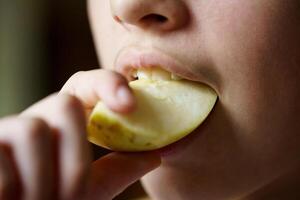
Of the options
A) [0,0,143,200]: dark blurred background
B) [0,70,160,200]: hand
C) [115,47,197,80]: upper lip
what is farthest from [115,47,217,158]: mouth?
[0,0,143,200]: dark blurred background

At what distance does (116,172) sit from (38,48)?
1301mm

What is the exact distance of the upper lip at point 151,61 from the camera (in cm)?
65

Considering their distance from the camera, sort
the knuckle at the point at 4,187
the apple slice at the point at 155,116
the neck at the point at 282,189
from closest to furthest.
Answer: the knuckle at the point at 4,187 < the apple slice at the point at 155,116 < the neck at the point at 282,189

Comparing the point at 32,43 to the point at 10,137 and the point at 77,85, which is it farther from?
the point at 10,137

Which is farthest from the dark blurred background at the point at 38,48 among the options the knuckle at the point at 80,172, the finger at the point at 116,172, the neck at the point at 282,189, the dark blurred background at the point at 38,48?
the knuckle at the point at 80,172

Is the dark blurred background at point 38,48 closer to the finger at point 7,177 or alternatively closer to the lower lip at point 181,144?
the lower lip at point 181,144

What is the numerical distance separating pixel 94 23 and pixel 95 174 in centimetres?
31

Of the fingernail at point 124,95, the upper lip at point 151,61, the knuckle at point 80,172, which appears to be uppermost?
the upper lip at point 151,61

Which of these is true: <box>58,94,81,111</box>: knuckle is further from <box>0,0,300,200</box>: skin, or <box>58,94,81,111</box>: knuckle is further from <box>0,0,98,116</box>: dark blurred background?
<box>0,0,98,116</box>: dark blurred background

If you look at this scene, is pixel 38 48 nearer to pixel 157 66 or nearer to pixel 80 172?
pixel 157 66

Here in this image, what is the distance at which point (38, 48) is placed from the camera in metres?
1.84

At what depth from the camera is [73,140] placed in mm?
531

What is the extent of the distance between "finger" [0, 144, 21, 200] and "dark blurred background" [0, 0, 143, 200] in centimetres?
129

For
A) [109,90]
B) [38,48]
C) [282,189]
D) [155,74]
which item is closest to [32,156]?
[109,90]
